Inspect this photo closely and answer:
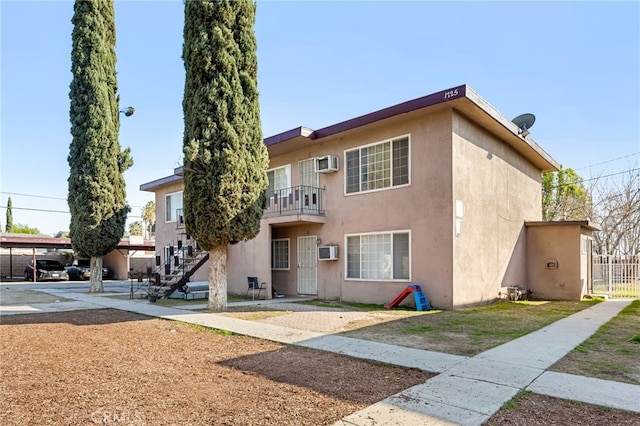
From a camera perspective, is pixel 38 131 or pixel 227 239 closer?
pixel 227 239

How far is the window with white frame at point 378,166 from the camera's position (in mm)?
12477

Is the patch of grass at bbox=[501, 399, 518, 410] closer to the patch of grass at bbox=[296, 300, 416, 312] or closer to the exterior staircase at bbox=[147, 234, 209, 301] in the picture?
the patch of grass at bbox=[296, 300, 416, 312]

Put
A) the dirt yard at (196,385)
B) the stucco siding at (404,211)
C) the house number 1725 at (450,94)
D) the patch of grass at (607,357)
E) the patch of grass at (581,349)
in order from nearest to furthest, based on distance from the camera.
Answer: the dirt yard at (196,385) → the patch of grass at (607,357) → the patch of grass at (581,349) → the house number 1725 at (450,94) → the stucco siding at (404,211)

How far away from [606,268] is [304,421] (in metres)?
17.4

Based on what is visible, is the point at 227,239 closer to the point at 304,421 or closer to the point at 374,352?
the point at 374,352

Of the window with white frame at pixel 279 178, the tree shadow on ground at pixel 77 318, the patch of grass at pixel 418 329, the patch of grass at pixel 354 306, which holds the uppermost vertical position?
the window with white frame at pixel 279 178

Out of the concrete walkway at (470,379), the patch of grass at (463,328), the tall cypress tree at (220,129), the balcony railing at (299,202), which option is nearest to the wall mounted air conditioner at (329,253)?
the balcony railing at (299,202)

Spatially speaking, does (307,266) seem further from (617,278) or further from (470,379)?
(617,278)

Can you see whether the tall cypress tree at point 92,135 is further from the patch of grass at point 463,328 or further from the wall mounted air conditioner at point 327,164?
the patch of grass at point 463,328

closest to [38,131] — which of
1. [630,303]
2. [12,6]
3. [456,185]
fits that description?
[12,6]

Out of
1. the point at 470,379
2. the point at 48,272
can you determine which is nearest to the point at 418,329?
the point at 470,379

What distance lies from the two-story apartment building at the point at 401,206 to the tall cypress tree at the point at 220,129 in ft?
9.61

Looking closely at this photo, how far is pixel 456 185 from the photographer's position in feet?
37.7

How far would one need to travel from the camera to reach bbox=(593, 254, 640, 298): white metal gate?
16.1 meters
